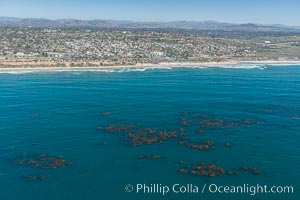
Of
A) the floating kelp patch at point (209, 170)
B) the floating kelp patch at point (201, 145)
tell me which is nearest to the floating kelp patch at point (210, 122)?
the floating kelp patch at point (201, 145)

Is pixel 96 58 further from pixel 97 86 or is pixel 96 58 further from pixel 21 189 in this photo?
pixel 21 189

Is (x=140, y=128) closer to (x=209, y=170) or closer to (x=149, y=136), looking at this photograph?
(x=149, y=136)

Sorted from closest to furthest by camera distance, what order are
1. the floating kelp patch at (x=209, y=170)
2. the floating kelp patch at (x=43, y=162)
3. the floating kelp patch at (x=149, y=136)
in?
the floating kelp patch at (x=209, y=170), the floating kelp patch at (x=43, y=162), the floating kelp patch at (x=149, y=136)

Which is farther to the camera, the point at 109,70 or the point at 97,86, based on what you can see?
the point at 109,70

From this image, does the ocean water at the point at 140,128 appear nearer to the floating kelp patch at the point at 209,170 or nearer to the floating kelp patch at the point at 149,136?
the floating kelp patch at the point at 209,170

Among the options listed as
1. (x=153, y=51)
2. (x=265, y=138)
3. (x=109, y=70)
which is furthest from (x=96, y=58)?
(x=265, y=138)

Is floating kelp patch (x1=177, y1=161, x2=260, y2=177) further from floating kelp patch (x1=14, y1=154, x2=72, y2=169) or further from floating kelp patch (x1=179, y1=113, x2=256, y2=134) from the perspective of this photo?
floating kelp patch (x1=14, y1=154, x2=72, y2=169)
